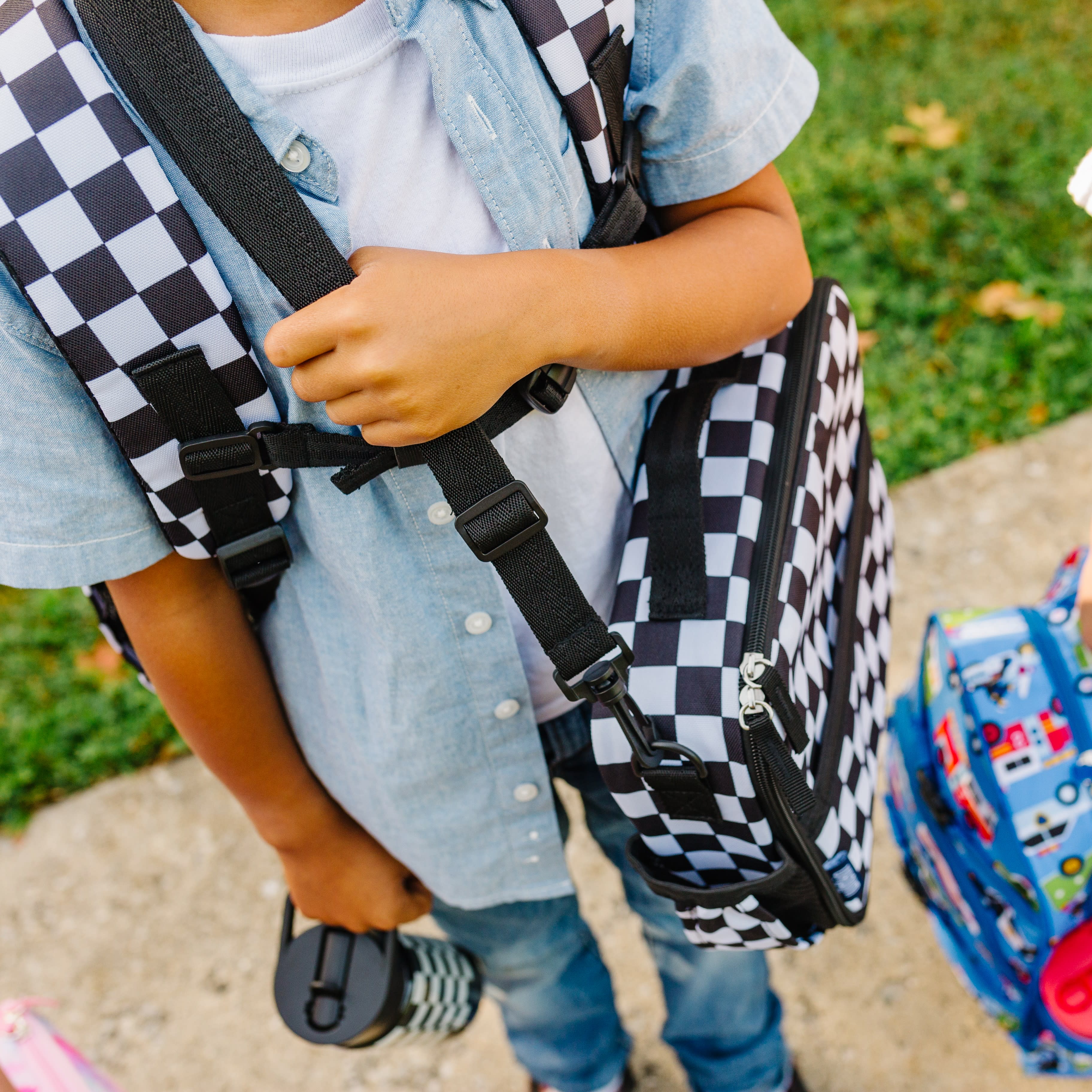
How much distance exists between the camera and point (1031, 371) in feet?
8.25

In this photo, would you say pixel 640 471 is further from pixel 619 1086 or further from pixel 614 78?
pixel 619 1086

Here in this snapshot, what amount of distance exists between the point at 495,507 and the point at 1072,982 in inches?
43.6

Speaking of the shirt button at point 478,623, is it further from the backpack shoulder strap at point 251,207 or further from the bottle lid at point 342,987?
the bottle lid at point 342,987

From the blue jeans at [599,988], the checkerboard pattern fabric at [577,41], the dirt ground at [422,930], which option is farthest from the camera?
the dirt ground at [422,930]

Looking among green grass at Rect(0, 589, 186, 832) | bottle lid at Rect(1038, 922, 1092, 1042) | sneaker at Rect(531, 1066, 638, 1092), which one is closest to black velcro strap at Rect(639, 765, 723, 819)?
bottle lid at Rect(1038, 922, 1092, 1042)

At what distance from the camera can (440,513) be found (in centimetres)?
94

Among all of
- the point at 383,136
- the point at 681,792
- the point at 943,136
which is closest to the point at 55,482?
the point at 383,136

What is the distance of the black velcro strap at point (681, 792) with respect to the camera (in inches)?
37.4

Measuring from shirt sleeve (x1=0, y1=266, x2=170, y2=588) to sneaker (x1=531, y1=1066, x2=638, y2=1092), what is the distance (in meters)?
1.22

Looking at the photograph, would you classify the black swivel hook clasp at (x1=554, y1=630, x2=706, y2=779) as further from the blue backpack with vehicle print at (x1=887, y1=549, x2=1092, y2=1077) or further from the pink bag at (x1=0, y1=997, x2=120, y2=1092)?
the pink bag at (x1=0, y1=997, x2=120, y2=1092)

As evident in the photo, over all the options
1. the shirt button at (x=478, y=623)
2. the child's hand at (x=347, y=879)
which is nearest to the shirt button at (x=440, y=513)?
the shirt button at (x=478, y=623)

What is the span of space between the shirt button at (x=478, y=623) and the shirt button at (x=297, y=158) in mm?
450

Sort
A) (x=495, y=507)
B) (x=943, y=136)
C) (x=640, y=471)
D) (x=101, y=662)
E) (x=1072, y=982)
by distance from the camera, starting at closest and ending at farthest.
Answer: (x=495, y=507) → (x=640, y=471) → (x=1072, y=982) → (x=101, y=662) → (x=943, y=136)

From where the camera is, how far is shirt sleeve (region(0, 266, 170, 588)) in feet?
2.54
